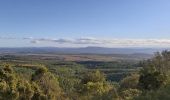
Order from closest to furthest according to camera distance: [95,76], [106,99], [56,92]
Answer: [106,99] → [56,92] → [95,76]

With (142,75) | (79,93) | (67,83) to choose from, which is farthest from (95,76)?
(67,83)

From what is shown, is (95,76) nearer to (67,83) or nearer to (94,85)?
(94,85)

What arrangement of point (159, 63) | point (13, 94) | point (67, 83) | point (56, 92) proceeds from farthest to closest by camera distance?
point (67, 83)
point (159, 63)
point (56, 92)
point (13, 94)

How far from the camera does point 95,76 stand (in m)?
71.5

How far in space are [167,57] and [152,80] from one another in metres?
21.6

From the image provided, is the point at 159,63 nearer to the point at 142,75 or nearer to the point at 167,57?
the point at 167,57

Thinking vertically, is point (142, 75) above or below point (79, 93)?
above

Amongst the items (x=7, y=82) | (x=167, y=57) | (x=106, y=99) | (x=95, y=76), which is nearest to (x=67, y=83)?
(x=95, y=76)

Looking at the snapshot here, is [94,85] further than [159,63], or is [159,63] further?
[159,63]

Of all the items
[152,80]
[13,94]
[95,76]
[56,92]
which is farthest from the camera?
[95,76]

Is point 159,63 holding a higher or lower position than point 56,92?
higher

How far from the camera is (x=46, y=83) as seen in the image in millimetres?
60281

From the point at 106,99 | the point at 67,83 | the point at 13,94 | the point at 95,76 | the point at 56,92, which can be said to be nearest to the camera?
the point at 106,99

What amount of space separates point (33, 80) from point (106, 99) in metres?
24.7
